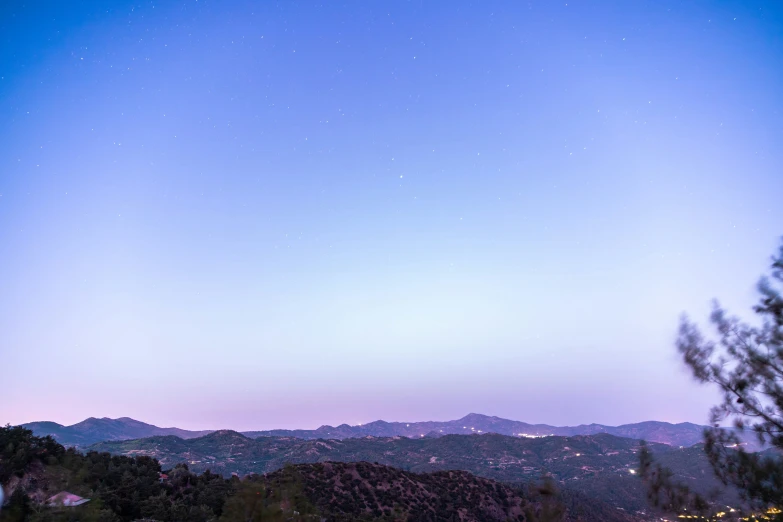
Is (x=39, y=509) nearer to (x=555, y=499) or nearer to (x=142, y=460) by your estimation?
(x=142, y=460)

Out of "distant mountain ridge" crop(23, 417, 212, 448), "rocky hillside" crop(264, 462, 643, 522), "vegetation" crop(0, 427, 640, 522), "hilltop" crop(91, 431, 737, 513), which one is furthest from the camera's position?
"distant mountain ridge" crop(23, 417, 212, 448)

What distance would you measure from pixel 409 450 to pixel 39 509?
109 meters

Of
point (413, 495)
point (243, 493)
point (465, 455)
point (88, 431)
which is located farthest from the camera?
point (88, 431)

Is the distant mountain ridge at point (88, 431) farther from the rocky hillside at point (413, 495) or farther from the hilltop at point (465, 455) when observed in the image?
the rocky hillside at point (413, 495)

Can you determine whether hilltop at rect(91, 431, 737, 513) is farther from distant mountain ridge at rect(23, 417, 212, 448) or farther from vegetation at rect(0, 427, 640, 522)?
distant mountain ridge at rect(23, 417, 212, 448)

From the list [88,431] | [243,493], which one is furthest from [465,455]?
[88,431]

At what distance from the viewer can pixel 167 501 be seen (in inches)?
843

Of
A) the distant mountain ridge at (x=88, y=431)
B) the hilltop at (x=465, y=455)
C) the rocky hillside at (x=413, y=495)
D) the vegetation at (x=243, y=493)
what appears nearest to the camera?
the vegetation at (x=243, y=493)

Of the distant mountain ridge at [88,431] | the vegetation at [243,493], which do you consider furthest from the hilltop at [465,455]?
the distant mountain ridge at [88,431]

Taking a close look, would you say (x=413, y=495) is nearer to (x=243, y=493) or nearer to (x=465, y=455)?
(x=243, y=493)

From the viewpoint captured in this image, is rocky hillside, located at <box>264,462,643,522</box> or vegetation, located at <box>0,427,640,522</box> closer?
vegetation, located at <box>0,427,640,522</box>

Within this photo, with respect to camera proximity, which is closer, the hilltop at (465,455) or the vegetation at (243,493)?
the vegetation at (243,493)

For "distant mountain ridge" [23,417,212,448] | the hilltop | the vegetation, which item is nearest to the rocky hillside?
the vegetation

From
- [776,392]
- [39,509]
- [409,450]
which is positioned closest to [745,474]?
[776,392]
